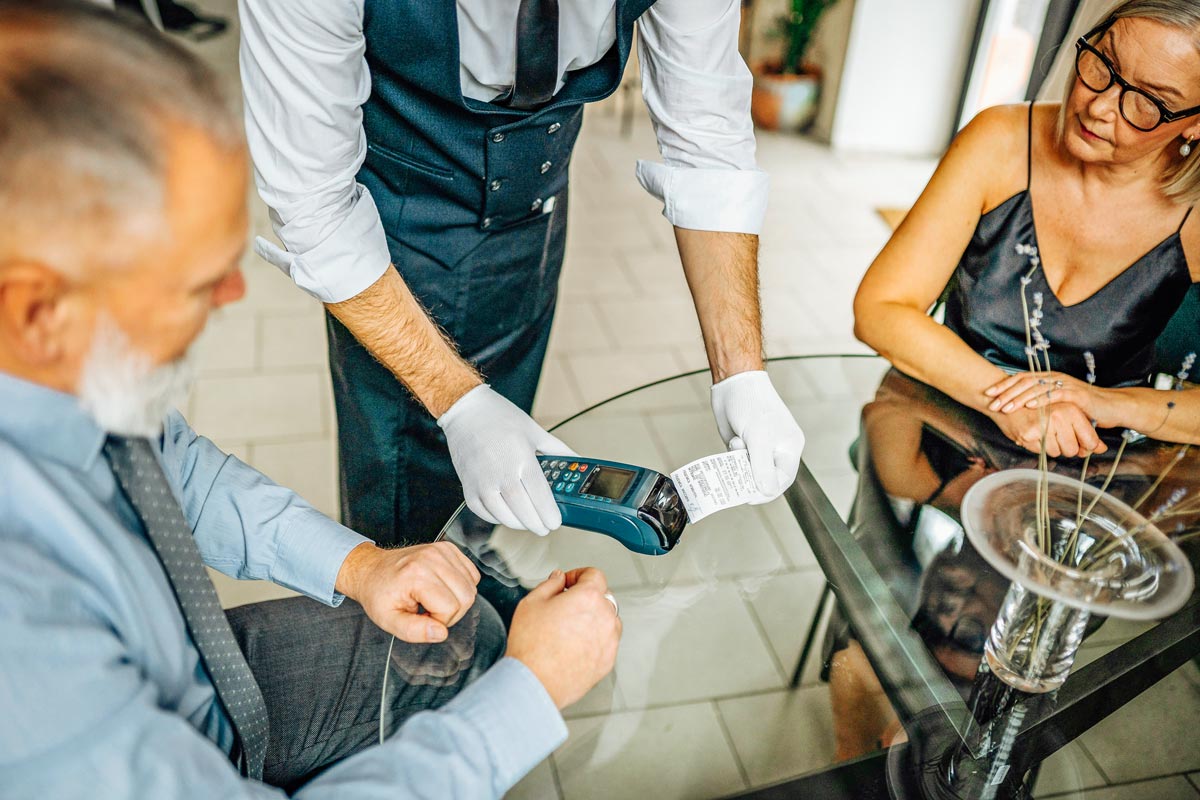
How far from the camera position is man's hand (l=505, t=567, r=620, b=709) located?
87 centimetres

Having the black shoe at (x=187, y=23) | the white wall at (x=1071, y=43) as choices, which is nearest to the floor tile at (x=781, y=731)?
the white wall at (x=1071, y=43)

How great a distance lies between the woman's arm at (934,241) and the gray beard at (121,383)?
3.77ft

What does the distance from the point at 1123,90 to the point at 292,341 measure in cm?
229

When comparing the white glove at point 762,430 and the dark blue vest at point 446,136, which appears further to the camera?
the white glove at point 762,430

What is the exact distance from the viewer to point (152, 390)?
2.43ft

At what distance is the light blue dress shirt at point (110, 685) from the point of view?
64cm

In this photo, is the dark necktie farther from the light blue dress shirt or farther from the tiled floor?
the light blue dress shirt

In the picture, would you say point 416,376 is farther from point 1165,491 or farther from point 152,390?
point 1165,491

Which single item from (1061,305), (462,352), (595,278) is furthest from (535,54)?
(595,278)

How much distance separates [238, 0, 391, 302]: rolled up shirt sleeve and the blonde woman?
2.87 feet

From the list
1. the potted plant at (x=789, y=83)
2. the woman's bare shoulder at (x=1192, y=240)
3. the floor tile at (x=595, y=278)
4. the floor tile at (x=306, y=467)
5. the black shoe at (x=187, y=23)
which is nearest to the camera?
the woman's bare shoulder at (x=1192, y=240)

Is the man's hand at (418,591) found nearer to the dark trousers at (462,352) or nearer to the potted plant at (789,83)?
the dark trousers at (462,352)

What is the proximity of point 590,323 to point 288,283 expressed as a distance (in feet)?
3.43

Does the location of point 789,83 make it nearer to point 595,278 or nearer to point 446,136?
point 595,278
